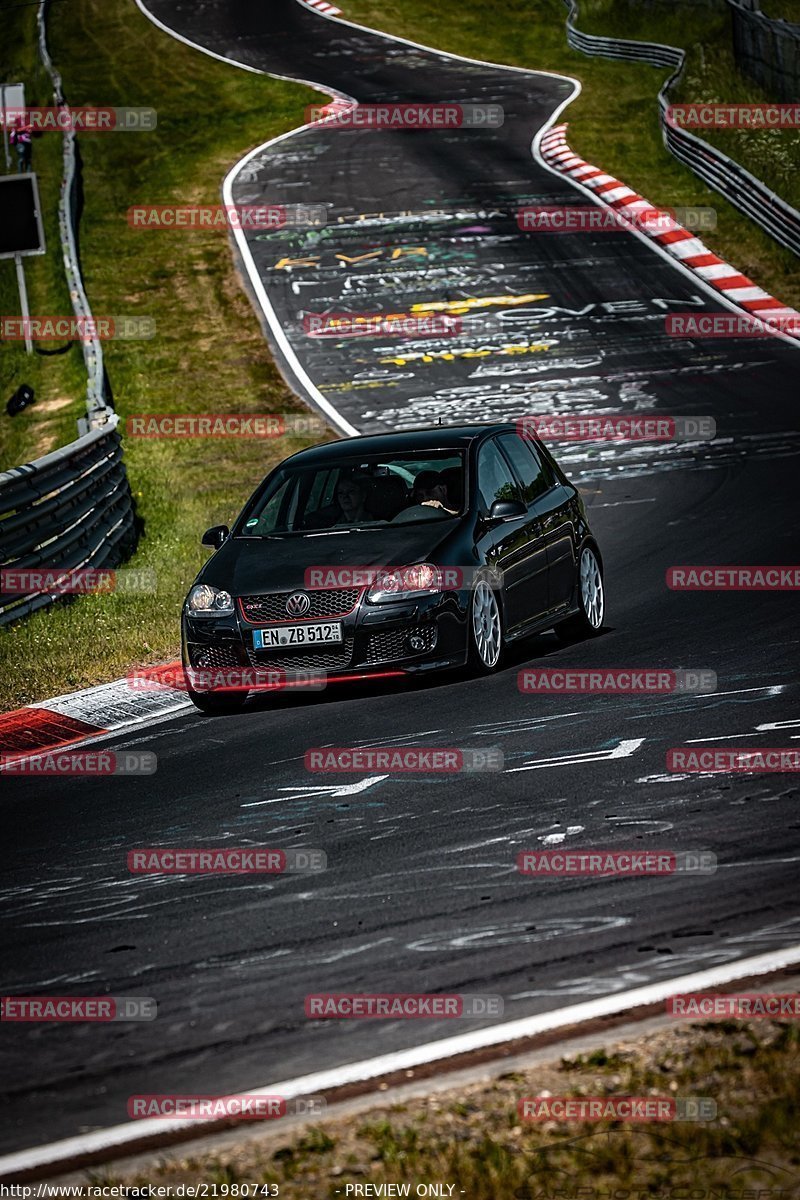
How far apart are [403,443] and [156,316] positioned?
19.0m

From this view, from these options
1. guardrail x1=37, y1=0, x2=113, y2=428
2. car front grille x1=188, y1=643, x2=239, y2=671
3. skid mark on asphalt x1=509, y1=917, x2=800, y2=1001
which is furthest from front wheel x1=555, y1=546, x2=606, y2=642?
guardrail x1=37, y1=0, x2=113, y2=428

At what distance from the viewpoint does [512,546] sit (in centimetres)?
1137

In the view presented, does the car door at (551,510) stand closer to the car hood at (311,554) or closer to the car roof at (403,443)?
the car roof at (403,443)

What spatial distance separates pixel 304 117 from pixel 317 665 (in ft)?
112

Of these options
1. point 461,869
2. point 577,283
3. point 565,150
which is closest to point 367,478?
point 461,869

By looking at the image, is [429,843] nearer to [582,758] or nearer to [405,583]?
[582,758]

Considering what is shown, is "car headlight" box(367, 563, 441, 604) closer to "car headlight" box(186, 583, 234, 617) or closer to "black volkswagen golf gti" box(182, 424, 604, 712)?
"black volkswagen golf gti" box(182, 424, 604, 712)

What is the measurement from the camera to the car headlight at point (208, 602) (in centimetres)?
1066

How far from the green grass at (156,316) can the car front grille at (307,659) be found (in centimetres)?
197

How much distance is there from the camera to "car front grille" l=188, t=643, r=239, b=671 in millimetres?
10570

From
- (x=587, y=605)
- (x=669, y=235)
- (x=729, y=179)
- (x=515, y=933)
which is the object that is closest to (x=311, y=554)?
(x=587, y=605)

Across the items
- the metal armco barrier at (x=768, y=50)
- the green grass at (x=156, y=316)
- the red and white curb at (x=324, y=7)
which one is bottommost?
the green grass at (x=156, y=316)

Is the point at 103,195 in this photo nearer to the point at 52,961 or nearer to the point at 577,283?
the point at 577,283

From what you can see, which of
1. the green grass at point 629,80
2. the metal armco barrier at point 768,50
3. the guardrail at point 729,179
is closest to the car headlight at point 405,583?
the green grass at point 629,80
